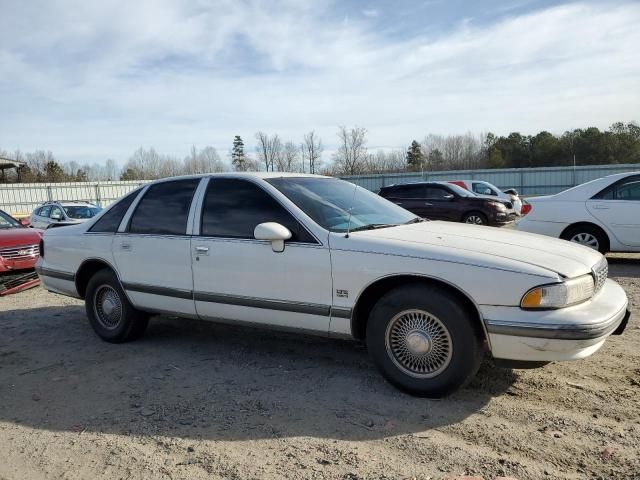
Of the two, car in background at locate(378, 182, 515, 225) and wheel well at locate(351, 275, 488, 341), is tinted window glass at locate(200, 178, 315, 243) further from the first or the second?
car in background at locate(378, 182, 515, 225)

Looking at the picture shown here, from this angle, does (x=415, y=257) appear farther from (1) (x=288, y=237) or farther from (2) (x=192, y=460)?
(2) (x=192, y=460)

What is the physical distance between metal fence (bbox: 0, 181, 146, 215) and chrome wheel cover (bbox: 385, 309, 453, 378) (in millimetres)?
22984

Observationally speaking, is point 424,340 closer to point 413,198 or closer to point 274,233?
point 274,233

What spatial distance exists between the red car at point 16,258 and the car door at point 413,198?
9989 millimetres

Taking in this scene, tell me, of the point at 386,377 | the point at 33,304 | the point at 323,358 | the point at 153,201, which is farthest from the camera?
the point at 33,304

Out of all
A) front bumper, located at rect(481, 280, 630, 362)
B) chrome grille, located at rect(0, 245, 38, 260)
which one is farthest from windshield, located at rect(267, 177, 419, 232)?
chrome grille, located at rect(0, 245, 38, 260)

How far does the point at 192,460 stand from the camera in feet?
9.89

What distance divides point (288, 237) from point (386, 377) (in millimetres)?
1263

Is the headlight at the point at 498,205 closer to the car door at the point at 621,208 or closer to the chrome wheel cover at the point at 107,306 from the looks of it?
the car door at the point at 621,208

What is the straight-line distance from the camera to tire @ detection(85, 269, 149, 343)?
5.23m

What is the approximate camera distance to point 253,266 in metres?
4.25

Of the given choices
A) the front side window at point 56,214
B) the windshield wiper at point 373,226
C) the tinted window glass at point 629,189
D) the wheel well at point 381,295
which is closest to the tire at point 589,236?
the tinted window glass at point 629,189

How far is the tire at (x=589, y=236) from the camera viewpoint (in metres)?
8.51

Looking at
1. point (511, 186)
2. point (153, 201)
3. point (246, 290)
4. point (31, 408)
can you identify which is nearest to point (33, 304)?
point (153, 201)
